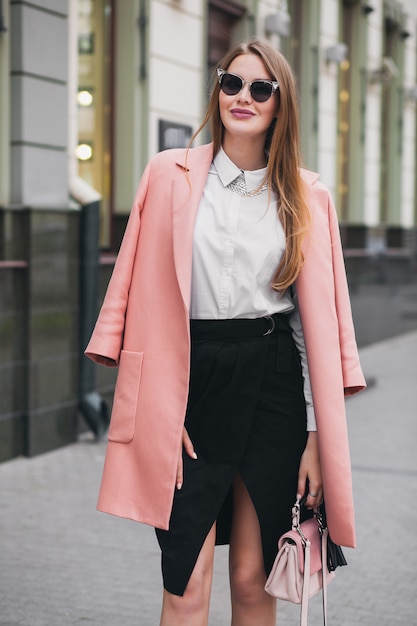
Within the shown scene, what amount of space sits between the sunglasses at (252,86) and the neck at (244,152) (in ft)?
0.45

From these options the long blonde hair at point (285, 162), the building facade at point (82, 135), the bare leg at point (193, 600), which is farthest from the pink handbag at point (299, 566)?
the building facade at point (82, 135)

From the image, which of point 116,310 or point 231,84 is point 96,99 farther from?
point 116,310

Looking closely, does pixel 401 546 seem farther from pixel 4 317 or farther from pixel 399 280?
pixel 399 280

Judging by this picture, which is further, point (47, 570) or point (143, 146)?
point (143, 146)

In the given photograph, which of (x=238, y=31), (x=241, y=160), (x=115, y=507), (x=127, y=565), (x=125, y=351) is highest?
(x=238, y=31)

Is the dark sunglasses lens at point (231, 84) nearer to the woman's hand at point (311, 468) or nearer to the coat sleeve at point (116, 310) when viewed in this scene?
the coat sleeve at point (116, 310)

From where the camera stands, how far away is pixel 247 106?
3.01 meters

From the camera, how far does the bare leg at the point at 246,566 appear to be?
3.12 metres

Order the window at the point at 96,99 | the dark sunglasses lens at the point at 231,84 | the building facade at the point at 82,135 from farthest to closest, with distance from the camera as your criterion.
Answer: the window at the point at 96,99 → the building facade at the point at 82,135 → the dark sunglasses lens at the point at 231,84

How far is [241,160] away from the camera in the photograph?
10.2 ft

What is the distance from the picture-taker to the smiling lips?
3.02 metres

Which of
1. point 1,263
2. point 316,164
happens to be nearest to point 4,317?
point 1,263

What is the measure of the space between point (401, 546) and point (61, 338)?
2993 millimetres

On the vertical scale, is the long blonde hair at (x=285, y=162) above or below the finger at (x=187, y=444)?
above
